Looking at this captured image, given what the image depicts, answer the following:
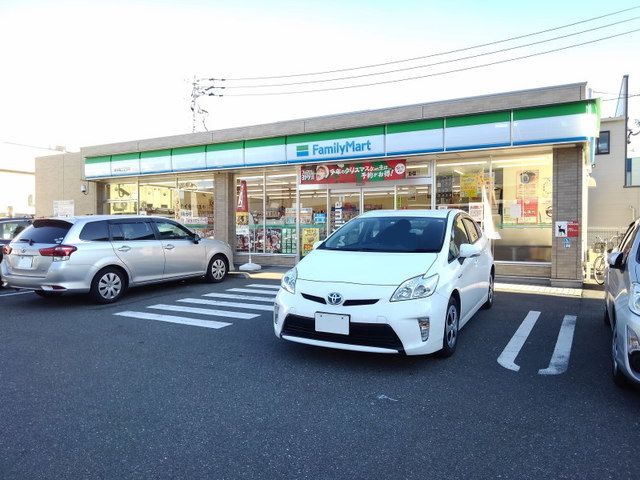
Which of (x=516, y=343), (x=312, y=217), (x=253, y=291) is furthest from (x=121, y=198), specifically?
(x=516, y=343)

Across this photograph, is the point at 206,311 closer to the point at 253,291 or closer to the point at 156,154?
the point at 253,291

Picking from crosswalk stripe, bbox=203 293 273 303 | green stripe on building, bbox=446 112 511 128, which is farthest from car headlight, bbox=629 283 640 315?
green stripe on building, bbox=446 112 511 128

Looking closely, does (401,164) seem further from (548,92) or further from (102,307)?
(102,307)

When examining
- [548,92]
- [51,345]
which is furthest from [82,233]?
[548,92]

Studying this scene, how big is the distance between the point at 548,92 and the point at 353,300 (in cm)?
832

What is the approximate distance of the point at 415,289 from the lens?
182 inches

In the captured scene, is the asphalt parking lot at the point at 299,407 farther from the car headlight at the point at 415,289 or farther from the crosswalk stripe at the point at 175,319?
the car headlight at the point at 415,289

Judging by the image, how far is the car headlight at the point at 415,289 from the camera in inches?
179

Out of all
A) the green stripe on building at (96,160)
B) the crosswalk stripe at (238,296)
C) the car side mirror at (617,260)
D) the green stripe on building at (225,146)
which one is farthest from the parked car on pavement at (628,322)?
the green stripe on building at (96,160)

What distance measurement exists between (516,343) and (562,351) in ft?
1.67

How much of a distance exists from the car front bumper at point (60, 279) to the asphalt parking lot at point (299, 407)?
1319mm

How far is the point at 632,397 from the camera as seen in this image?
13.1 feet

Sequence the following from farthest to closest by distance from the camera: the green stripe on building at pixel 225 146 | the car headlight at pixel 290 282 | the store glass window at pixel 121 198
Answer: the store glass window at pixel 121 198 < the green stripe on building at pixel 225 146 < the car headlight at pixel 290 282

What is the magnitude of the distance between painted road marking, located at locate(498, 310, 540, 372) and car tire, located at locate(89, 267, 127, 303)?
656 cm
